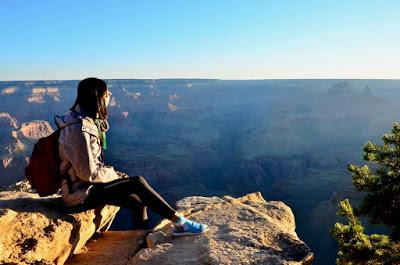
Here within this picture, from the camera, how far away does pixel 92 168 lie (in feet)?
16.2

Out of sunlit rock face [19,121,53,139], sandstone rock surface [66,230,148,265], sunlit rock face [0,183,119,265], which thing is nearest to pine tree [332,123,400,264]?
sandstone rock surface [66,230,148,265]

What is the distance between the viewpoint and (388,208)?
280 inches

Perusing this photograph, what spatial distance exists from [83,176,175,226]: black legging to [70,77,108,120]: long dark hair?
33.6 inches

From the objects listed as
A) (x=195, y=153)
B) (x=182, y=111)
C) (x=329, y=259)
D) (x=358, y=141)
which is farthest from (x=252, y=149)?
(x=329, y=259)

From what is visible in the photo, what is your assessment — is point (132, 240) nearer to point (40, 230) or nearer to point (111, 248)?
point (111, 248)

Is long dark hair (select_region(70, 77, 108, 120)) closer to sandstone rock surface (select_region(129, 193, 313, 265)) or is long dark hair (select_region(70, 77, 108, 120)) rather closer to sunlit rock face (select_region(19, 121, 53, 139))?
sandstone rock surface (select_region(129, 193, 313, 265))

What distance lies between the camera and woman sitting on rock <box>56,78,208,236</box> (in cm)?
484

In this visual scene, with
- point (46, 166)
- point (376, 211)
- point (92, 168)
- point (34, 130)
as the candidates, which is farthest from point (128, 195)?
point (34, 130)

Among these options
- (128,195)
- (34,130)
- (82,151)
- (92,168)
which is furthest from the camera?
(34,130)

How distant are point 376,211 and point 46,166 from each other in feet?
17.0

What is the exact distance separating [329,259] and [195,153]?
48.3 m

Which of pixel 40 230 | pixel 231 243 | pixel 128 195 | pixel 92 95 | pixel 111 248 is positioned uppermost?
pixel 92 95

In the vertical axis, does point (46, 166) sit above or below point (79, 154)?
below

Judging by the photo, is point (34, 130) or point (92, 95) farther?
point (34, 130)
